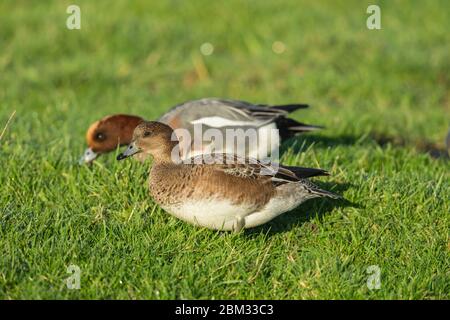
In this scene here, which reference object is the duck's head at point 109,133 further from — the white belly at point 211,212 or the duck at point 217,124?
the white belly at point 211,212

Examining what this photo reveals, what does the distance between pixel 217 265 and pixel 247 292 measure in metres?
0.22

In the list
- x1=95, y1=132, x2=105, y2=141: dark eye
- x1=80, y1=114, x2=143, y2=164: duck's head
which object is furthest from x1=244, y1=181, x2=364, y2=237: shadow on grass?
x1=95, y1=132, x2=105, y2=141: dark eye

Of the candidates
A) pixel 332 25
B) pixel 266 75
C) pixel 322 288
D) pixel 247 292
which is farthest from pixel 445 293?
pixel 332 25

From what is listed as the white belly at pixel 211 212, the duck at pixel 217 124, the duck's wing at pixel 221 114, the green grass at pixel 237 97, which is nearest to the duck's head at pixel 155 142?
the green grass at pixel 237 97

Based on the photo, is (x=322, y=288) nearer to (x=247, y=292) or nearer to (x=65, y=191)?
(x=247, y=292)

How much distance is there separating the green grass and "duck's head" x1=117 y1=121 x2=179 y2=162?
295mm

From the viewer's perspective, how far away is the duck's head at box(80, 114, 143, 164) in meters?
5.44

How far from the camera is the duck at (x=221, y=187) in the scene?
382 centimetres

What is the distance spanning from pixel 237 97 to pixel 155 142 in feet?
13.6

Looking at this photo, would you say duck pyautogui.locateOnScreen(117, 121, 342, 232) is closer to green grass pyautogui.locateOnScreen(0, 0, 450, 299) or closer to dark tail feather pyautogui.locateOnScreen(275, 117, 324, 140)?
green grass pyautogui.locateOnScreen(0, 0, 450, 299)

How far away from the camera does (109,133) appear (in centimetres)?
557

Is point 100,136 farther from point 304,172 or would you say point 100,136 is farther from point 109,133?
point 304,172

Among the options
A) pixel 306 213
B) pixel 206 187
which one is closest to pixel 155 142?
pixel 206 187

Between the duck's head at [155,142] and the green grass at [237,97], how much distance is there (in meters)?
0.29
